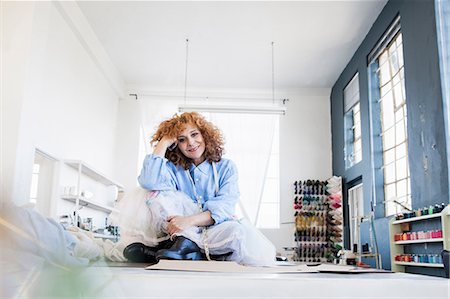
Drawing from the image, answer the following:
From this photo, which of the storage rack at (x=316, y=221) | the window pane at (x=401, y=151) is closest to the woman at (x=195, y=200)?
the window pane at (x=401, y=151)

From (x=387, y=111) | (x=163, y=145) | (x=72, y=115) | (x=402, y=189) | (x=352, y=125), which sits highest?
(x=352, y=125)

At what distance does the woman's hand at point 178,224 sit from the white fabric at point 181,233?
2 cm

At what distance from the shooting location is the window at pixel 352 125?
21.2ft

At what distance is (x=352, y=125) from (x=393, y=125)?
167 cm

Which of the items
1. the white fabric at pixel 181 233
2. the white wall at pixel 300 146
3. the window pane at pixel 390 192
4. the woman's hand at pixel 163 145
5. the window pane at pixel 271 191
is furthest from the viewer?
the window pane at pixel 271 191

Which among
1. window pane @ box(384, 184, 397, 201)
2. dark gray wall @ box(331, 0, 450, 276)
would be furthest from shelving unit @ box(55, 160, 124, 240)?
window pane @ box(384, 184, 397, 201)

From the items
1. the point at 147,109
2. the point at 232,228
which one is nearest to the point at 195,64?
the point at 147,109

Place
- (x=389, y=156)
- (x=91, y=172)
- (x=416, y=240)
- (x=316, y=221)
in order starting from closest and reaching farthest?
(x=416, y=240), (x=389, y=156), (x=91, y=172), (x=316, y=221)

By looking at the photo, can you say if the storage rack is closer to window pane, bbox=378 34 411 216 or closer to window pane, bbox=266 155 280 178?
window pane, bbox=266 155 280 178

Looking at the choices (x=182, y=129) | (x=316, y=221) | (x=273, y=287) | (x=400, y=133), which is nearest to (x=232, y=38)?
(x=400, y=133)

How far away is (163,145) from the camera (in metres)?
2.05

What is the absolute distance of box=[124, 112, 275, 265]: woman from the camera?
1727 millimetres

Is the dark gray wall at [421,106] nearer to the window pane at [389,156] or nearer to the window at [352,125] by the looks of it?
the window pane at [389,156]

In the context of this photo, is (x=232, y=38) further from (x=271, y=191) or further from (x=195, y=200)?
(x=195, y=200)
